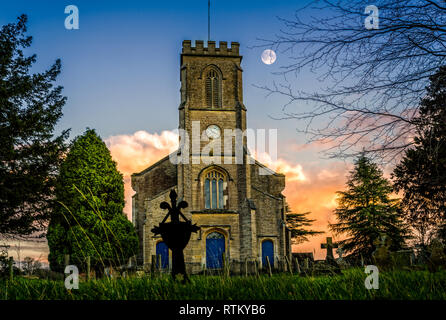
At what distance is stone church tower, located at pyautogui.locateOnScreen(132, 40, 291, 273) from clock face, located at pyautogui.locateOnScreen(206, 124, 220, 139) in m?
0.08

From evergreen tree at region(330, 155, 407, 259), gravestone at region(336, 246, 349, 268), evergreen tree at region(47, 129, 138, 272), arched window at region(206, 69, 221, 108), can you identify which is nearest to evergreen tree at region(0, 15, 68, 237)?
evergreen tree at region(47, 129, 138, 272)

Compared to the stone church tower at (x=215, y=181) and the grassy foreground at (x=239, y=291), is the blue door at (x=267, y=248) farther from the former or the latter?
the grassy foreground at (x=239, y=291)

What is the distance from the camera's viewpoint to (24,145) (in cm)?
1675

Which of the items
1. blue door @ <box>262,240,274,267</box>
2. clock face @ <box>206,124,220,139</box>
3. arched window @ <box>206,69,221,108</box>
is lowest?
blue door @ <box>262,240,274,267</box>

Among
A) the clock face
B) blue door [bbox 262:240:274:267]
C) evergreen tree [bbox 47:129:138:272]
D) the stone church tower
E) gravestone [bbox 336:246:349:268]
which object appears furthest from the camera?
the clock face

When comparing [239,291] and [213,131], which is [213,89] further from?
[239,291]

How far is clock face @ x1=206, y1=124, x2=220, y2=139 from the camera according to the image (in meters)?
32.4

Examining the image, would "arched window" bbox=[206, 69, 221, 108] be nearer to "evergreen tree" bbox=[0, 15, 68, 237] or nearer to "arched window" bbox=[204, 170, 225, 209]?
"arched window" bbox=[204, 170, 225, 209]

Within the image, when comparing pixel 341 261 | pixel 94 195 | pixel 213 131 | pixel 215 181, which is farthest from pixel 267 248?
pixel 341 261

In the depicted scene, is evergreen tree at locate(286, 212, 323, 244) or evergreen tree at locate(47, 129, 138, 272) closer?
evergreen tree at locate(47, 129, 138, 272)

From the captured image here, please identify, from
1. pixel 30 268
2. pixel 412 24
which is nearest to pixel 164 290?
pixel 412 24

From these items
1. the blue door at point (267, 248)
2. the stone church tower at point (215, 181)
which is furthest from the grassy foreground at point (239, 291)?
the blue door at point (267, 248)

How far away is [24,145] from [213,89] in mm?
19202

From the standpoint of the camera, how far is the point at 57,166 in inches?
695
